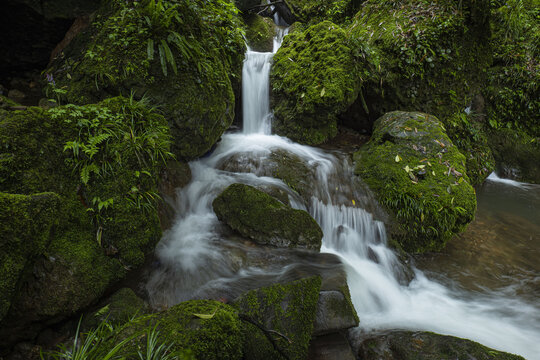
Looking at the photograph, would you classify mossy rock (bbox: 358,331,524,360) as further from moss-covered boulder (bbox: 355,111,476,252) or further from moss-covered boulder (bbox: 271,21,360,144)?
moss-covered boulder (bbox: 271,21,360,144)

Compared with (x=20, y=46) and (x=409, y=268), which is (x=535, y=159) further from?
(x=20, y=46)

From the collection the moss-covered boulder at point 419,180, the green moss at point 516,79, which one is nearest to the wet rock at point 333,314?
the moss-covered boulder at point 419,180

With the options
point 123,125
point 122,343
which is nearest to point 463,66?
point 123,125

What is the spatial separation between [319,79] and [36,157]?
5885mm

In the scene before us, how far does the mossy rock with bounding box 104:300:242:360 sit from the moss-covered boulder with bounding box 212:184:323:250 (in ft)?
5.47

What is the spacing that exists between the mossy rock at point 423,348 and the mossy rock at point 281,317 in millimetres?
846

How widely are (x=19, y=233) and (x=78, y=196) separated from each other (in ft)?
3.18

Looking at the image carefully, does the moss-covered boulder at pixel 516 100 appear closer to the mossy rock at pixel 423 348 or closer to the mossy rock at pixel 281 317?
the mossy rock at pixel 423 348

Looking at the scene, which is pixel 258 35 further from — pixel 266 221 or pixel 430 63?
pixel 266 221

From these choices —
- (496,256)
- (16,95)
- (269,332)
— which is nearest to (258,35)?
(16,95)

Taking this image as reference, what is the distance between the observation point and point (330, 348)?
2441 mm

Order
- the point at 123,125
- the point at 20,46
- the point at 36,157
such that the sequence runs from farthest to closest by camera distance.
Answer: the point at 20,46 → the point at 123,125 → the point at 36,157

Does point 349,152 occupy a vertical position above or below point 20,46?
below

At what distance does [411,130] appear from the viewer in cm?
546
